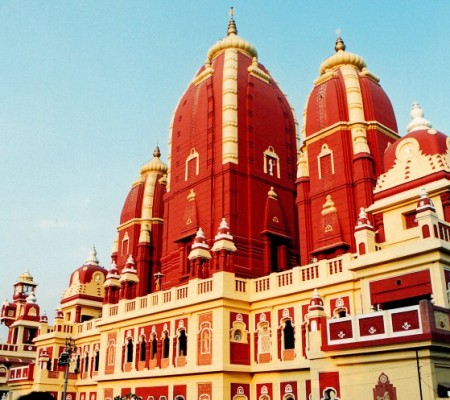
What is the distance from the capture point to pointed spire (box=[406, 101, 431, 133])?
20656mm

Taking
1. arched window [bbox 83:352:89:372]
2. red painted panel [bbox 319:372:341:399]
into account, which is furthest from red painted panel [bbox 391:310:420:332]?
arched window [bbox 83:352:89:372]

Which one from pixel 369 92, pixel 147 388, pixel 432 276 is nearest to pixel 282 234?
pixel 369 92

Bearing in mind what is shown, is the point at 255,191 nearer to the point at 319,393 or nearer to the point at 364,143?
the point at 364,143

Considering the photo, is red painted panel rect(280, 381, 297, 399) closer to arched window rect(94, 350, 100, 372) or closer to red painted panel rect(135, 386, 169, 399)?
red painted panel rect(135, 386, 169, 399)

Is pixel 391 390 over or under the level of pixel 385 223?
under

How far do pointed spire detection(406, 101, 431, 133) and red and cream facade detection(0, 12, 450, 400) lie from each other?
73 millimetres

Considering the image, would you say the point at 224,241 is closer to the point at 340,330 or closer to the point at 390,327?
the point at 340,330

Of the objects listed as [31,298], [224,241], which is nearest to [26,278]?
[31,298]

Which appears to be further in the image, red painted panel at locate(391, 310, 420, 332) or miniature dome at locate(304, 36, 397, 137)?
miniature dome at locate(304, 36, 397, 137)

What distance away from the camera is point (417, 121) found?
20906mm

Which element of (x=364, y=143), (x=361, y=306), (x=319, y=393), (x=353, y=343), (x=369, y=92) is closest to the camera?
(x=353, y=343)

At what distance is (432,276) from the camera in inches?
627

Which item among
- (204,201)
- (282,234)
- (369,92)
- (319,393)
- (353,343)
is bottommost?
(319,393)

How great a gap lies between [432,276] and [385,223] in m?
3.83
